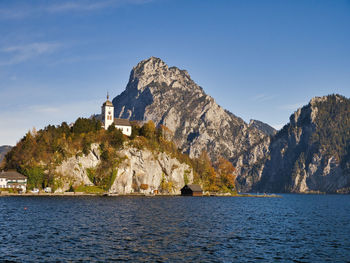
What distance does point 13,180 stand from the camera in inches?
5837

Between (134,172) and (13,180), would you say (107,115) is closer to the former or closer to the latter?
(134,172)

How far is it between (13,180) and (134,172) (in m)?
55.9

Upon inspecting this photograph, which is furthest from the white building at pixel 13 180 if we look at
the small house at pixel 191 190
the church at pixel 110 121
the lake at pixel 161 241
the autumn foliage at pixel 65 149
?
the lake at pixel 161 241

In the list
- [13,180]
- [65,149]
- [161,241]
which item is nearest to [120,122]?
[65,149]

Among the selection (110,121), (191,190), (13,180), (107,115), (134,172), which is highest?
(107,115)

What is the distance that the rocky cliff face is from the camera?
6319 inches

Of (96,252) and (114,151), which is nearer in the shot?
(96,252)

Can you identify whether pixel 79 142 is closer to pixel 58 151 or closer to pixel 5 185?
pixel 58 151

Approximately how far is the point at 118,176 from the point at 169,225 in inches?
4435

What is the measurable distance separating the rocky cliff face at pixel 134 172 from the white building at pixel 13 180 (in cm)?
1360

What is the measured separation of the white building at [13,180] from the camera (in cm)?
14612

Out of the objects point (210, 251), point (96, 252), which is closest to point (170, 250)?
point (210, 251)

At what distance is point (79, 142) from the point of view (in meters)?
169

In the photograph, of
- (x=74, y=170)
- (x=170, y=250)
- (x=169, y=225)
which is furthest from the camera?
(x=74, y=170)
